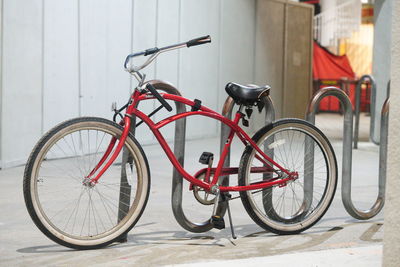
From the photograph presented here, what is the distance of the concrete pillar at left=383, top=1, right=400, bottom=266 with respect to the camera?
9.30 ft

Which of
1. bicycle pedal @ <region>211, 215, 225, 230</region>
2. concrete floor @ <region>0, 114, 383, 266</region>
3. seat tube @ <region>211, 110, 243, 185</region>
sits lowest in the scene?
concrete floor @ <region>0, 114, 383, 266</region>

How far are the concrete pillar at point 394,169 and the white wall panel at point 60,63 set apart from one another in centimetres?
598

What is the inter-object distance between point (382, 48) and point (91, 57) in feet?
15.2

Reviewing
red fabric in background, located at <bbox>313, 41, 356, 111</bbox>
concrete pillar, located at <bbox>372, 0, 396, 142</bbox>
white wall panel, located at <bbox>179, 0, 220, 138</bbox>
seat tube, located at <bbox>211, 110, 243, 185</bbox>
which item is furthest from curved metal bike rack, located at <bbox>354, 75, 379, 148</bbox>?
red fabric in background, located at <bbox>313, 41, 356, 111</bbox>

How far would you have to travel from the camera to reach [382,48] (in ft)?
36.6

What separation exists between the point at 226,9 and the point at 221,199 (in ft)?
26.6

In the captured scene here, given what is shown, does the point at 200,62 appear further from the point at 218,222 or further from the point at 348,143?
the point at 218,222

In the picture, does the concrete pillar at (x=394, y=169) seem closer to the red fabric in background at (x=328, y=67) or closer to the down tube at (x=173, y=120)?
the down tube at (x=173, y=120)

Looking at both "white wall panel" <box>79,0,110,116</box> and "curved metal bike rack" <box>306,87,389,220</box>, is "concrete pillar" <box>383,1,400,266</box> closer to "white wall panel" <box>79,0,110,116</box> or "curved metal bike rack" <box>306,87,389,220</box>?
"curved metal bike rack" <box>306,87,389,220</box>

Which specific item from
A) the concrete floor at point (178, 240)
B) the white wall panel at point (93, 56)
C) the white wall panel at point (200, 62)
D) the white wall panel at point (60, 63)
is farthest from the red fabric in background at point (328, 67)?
the concrete floor at point (178, 240)

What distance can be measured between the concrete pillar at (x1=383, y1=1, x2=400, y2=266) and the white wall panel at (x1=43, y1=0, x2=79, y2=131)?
19.6 feet

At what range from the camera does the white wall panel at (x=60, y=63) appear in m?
8.32

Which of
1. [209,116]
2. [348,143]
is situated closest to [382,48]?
[348,143]

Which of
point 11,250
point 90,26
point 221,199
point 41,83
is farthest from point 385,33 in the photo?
point 11,250
